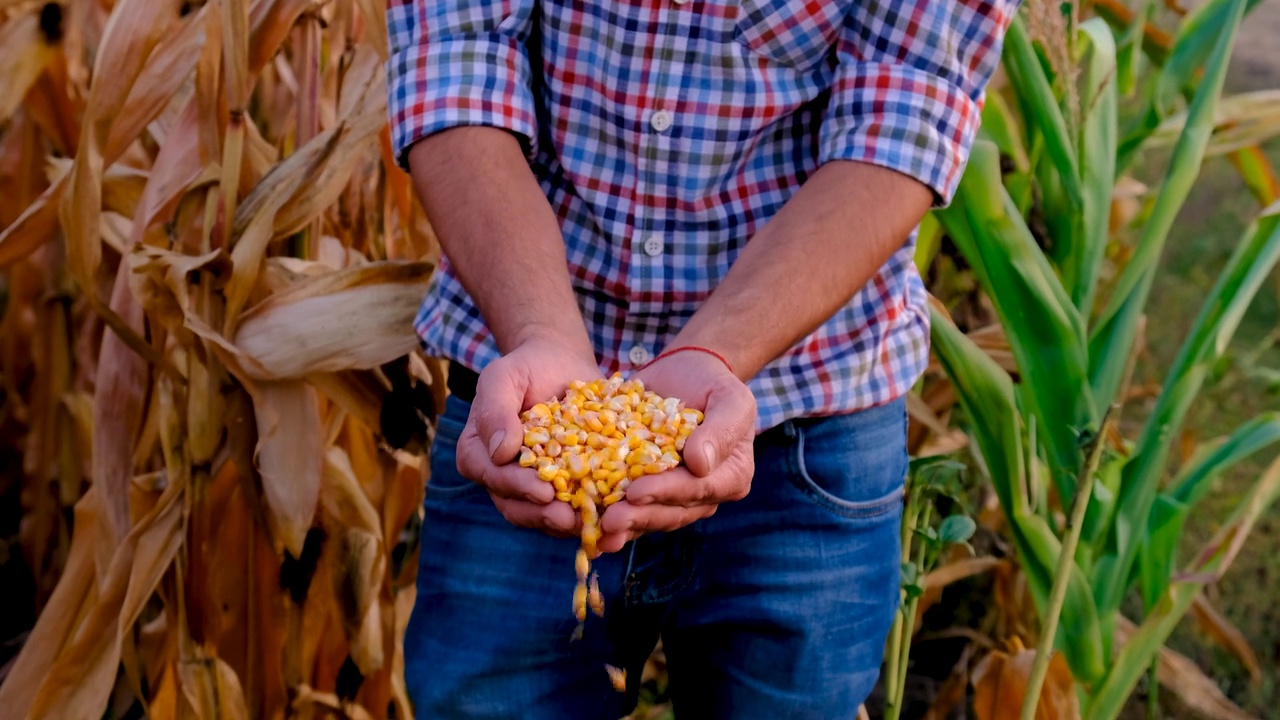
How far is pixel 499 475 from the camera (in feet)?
2.76

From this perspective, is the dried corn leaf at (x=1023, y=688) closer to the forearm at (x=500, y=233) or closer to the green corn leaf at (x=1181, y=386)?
the green corn leaf at (x=1181, y=386)

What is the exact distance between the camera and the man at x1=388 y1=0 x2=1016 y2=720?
0.99m

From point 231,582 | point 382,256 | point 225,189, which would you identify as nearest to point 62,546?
point 231,582

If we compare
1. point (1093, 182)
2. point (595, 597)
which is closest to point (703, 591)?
point (595, 597)

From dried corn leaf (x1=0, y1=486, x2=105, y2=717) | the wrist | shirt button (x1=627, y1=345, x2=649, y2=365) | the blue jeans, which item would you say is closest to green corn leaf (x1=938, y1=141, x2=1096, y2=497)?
the blue jeans

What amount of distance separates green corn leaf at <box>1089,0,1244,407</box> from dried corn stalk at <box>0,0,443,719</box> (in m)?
0.84

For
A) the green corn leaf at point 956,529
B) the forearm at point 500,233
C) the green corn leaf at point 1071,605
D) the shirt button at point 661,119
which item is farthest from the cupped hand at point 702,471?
the green corn leaf at point 1071,605

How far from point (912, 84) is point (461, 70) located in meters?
0.39

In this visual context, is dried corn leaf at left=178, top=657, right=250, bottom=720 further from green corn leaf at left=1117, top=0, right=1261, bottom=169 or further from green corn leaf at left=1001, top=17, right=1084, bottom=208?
green corn leaf at left=1117, top=0, right=1261, bottom=169

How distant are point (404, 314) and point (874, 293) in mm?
513

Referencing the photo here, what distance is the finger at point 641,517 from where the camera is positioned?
82 centimetres

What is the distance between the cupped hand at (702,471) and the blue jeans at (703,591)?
17 centimetres

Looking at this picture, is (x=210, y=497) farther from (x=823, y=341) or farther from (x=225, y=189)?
(x=823, y=341)

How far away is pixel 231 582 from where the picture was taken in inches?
55.2
